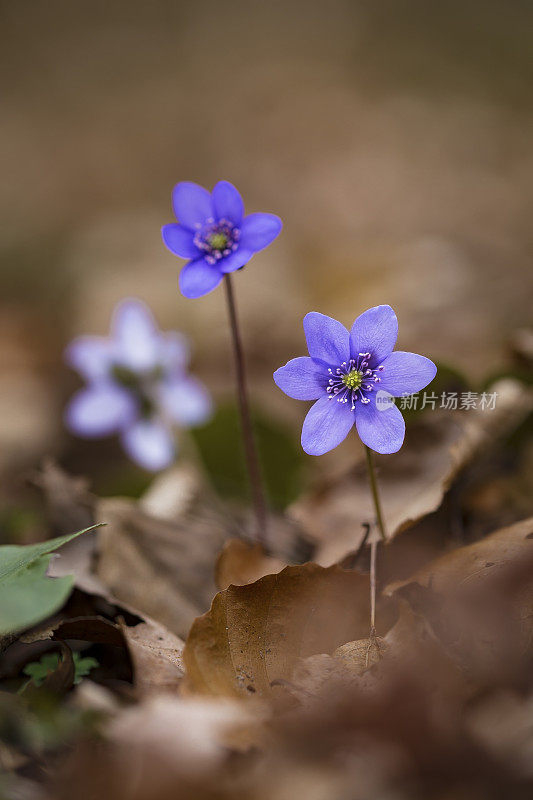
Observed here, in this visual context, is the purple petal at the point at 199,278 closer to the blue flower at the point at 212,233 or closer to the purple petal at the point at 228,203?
the blue flower at the point at 212,233

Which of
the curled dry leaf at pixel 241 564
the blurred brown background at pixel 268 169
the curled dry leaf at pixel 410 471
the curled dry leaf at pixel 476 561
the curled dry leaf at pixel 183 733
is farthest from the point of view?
the blurred brown background at pixel 268 169

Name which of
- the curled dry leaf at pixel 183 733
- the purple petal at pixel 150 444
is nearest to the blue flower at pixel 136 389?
the purple petal at pixel 150 444

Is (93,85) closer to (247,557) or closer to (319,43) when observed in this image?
(319,43)

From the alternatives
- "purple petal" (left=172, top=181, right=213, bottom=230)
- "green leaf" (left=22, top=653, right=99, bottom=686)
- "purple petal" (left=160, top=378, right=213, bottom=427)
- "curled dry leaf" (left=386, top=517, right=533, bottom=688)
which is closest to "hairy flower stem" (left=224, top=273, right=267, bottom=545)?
"purple petal" (left=172, top=181, right=213, bottom=230)

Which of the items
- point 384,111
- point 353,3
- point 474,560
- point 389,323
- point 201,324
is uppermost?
point 353,3

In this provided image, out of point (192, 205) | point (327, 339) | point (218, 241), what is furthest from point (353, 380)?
point (192, 205)

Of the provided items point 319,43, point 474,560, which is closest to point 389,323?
point 474,560
